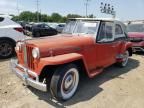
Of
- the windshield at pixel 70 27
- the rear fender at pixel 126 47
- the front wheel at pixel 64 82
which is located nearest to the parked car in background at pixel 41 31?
the rear fender at pixel 126 47

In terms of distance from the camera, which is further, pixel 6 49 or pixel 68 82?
pixel 6 49

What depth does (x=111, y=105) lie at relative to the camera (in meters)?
4.40

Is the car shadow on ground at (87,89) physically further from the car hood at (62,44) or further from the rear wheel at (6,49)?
the rear wheel at (6,49)

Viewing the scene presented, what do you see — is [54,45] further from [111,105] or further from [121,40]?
[121,40]

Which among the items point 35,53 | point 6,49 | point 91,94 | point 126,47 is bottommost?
point 91,94

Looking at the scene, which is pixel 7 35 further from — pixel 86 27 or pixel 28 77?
pixel 28 77

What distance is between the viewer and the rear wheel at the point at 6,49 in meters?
8.15

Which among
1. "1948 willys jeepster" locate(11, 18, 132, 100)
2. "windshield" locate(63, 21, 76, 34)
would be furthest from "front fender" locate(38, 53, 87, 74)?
"windshield" locate(63, 21, 76, 34)

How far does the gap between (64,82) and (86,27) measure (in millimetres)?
2026

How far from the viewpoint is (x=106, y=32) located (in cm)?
591

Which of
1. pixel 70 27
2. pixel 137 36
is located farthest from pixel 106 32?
pixel 137 36

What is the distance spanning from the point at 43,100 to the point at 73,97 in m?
0.71

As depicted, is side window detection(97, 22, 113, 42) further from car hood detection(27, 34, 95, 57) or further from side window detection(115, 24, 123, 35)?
side window detection(115, 24, 123, 35)

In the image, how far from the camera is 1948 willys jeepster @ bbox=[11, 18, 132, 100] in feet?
13.7
